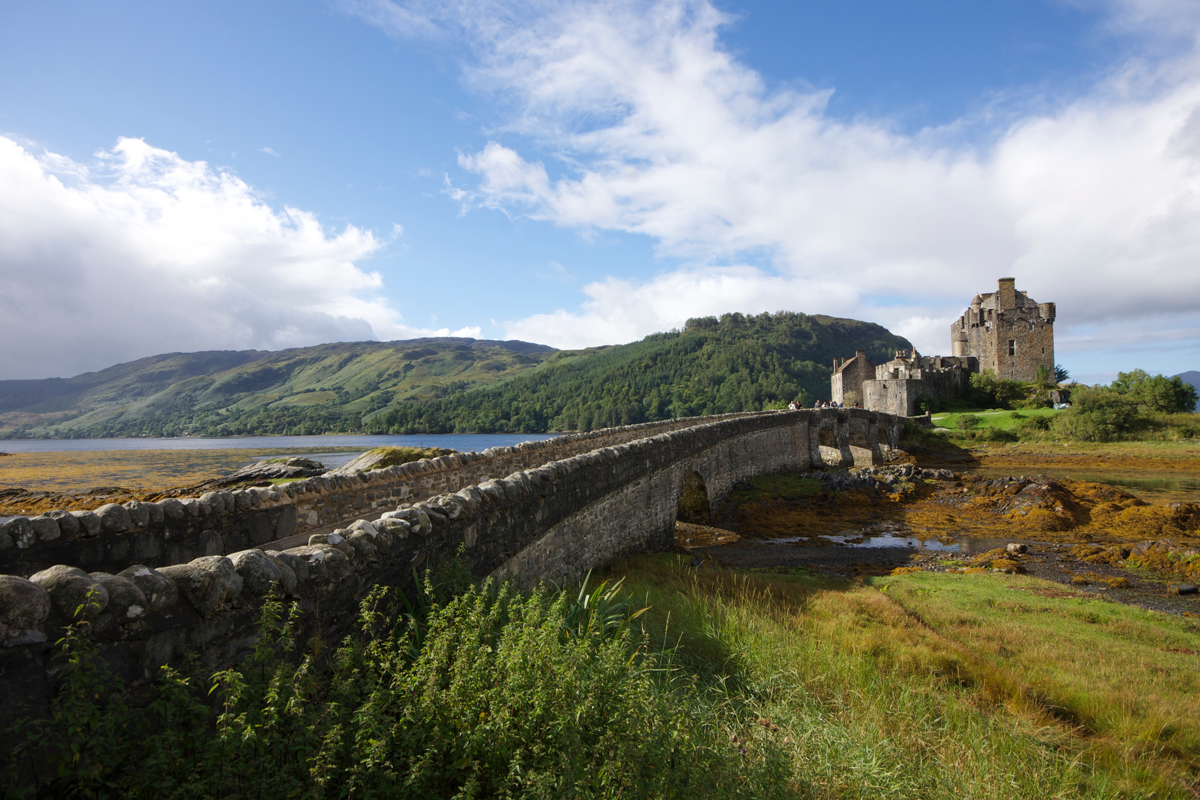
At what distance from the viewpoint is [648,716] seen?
10.9 feet

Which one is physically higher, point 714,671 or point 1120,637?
point 714,671

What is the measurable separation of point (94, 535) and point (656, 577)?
7.87 metres

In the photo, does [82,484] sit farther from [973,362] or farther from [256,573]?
[973,362]

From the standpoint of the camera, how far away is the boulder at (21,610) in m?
2.18

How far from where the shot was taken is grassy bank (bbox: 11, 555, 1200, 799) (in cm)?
251

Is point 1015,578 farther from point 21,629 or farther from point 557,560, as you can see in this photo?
point 21,629

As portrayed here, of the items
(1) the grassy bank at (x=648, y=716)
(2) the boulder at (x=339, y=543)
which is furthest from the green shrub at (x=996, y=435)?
(2) the boulder at (x=339, y=543)

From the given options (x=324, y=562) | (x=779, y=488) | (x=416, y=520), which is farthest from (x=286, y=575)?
(x=779, y=488)

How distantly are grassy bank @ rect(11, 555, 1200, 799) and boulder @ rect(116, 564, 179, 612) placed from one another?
369 mm

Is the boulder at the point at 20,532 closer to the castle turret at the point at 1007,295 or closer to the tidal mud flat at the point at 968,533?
the tidal mud flat at the point at 968,533

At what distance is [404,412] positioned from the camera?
5901 inches

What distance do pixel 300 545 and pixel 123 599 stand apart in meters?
5.21

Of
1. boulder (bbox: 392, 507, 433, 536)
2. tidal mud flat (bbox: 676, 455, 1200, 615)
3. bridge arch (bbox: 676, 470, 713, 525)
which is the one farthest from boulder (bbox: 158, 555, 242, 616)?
bridge arch (bbox: 676, 470, 713, 525)

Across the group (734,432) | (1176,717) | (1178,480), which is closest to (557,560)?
(1176,717)
